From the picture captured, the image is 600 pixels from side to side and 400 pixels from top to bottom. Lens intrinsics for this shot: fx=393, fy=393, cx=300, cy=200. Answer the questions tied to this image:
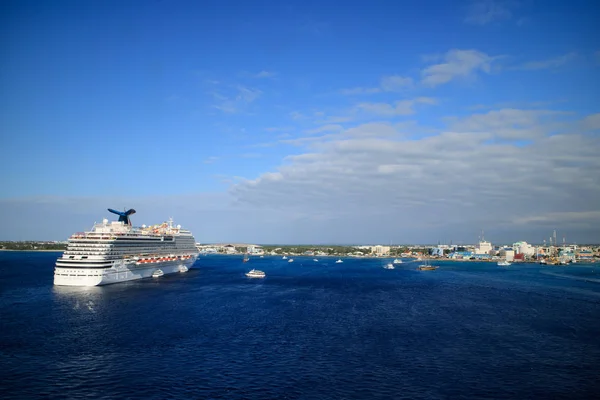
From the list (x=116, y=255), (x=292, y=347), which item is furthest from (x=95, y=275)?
(x=292, y=347)

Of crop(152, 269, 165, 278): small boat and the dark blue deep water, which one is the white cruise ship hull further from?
the dark blue deep water

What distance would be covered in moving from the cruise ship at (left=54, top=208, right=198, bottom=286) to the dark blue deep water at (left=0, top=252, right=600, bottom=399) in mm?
7220

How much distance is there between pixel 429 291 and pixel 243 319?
39.9 m

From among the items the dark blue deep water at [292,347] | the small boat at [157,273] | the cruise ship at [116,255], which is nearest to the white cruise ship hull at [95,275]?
the cruise ship at [116,255]

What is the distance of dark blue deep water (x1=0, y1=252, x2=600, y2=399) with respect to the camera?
79.8 ft

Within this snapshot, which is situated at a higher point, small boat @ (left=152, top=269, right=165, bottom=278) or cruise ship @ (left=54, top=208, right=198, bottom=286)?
cruise ship @ (left=54, top=208, right=198, bottom=286)

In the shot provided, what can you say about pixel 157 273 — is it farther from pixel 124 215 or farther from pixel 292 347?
pixel 292 347

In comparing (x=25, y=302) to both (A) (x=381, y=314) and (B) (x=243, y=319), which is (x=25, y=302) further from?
(A) (x=381, y=314)

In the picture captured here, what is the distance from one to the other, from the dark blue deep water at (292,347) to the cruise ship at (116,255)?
23.7ft

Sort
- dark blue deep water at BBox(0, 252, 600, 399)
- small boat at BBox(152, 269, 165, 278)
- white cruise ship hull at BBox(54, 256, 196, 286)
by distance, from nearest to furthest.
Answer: dark blue deep water at BBox(0, 252, 600, 399)
white cruise ship hull at BBox(54, 256, 196, 286)
small boat at BBox(152, 269, 165, 278)

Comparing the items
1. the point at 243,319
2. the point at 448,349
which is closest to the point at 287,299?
the point at 243,319

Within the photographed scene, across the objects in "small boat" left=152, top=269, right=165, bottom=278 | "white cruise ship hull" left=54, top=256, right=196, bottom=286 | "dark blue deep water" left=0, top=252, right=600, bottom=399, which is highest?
"white cruise ship hull" left=54, top=256, right=196, bottom=286

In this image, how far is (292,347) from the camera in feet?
108

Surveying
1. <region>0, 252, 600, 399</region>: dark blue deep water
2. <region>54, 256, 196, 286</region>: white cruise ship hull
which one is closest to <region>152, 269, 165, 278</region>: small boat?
<region>54, 256, 196, 286</region>: white cruise ship hull
